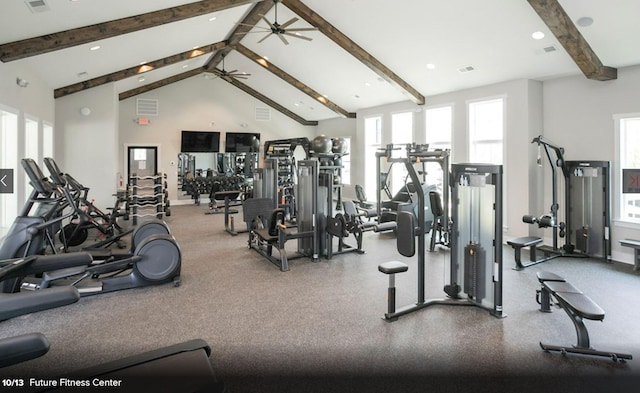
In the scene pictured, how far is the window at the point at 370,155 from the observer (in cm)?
1115

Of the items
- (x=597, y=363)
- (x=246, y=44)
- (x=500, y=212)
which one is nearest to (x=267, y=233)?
(x=500, y=212)

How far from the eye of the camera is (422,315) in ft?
12.1

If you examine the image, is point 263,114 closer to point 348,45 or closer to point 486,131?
point 348,45

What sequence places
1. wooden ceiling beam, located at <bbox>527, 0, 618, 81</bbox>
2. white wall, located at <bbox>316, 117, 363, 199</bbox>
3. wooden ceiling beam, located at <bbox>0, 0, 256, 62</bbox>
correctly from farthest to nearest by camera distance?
white wall, located at <bbox>316, 117, 363, 199</bbox> → wooden ceiling beam, located at <bbox>0, 0, 256, 62</bbox> → wooden ceiling beam, located at <bbox>527, 0, 618, 81</bbox>

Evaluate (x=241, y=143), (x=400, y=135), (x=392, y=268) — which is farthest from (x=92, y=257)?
(x=241, y=143)

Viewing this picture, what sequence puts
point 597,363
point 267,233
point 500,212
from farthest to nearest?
point 267,233 → point 500,212 → point 597,363

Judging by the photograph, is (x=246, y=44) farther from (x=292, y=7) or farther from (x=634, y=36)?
(x=634, y=36)

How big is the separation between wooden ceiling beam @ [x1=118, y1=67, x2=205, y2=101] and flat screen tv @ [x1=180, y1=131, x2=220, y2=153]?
5.25 ft

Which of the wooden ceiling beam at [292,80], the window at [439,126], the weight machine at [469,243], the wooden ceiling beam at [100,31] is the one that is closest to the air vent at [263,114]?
the wooden ceiling beam at [292,80]

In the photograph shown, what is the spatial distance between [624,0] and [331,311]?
4920mm

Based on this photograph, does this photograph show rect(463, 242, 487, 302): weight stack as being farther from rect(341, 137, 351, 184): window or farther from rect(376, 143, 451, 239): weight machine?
rect(341, 137, 351, 184): window

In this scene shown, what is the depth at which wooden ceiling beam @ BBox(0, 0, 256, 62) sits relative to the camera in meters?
5.12

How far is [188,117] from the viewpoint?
41.1 ft

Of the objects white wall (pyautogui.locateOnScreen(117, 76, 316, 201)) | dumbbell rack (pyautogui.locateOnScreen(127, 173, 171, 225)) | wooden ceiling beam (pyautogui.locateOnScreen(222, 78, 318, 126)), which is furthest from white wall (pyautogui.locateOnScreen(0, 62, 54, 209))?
wooden ceiling beam (pyautogui.locateOnScreen(222, 78, 318, 126))
